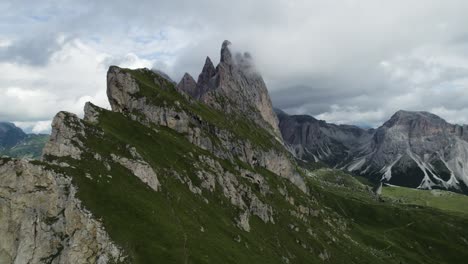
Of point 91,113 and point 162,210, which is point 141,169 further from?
point 91,113

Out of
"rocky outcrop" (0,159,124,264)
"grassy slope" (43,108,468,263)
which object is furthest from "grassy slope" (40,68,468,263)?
"rocky outcrop" (0,159,124,264)

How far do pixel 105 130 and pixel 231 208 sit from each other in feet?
214

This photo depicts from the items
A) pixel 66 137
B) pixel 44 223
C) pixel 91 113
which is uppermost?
pixel 91 113

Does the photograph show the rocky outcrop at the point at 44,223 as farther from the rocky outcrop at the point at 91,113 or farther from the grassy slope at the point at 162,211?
the rocky outcrop at the point at 91,113

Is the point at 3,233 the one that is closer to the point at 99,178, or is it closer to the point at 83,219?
the point at 83,219

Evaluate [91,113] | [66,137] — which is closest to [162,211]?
[66,137]

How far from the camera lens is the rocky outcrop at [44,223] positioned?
103 meters

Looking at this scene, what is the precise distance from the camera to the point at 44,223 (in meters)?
106

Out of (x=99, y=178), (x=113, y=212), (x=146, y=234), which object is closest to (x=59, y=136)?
(x=99, y=178)

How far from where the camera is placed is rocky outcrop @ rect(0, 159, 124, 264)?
338 feet

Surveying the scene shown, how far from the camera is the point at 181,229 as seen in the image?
127688 mm

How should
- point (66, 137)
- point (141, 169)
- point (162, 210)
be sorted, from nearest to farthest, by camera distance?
point (66, 137) → point (162, 210) → point (141, 169)

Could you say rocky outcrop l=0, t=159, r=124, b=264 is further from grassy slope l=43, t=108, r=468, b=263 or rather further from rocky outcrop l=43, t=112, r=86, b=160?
rocky outcrop l=43, t=112, r=86, b=160

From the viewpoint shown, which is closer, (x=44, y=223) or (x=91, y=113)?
(x=44, y=223)
